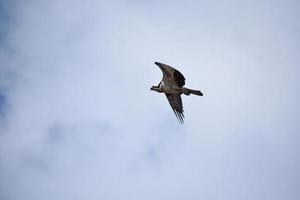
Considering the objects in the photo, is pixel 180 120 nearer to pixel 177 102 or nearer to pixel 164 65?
pixel 177 102

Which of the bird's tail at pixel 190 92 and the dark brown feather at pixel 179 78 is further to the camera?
the bird's tail at pixel 190 92

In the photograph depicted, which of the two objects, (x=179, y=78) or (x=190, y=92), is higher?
(x=179, y=78)

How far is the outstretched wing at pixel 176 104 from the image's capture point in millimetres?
50031

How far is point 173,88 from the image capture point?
4794 cm

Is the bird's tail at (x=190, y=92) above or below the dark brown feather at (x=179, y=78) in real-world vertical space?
below

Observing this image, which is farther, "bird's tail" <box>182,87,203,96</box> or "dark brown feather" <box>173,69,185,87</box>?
"bird's tail" <box>182,87,203,96</box>

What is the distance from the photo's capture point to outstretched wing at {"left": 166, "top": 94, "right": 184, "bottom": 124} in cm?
5003

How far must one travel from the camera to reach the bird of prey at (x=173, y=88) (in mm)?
45719

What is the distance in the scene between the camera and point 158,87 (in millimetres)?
49688

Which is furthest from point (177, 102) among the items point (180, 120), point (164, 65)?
point (164, 65)

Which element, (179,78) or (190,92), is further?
(190,92)

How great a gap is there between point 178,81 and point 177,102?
12.7 feet

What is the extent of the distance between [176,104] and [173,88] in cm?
275

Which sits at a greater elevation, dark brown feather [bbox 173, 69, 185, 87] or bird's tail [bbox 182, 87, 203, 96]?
dark brown feather [bbox 173, 69, 185, 87]
